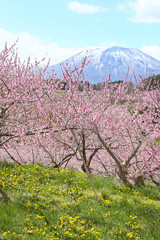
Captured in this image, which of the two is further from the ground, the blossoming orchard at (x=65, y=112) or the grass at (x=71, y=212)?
the blossoming orchard at (x=65, y=112)

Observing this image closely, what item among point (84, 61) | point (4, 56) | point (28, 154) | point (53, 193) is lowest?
point (28, 154)

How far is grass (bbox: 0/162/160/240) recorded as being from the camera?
4750 mm

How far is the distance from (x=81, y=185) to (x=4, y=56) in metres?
5.60

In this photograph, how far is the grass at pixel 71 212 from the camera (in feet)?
15.6

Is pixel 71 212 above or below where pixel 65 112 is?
below

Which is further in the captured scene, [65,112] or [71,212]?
[65,112]

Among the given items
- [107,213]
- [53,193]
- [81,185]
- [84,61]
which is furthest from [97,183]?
[84,61]

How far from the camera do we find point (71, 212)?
5.79m

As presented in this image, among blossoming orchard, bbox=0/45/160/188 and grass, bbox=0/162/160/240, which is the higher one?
blossoming orchard, bbox=0/45/160/188

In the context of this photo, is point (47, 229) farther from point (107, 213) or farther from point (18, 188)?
point (18, 188)

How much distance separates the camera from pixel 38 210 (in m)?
5.71

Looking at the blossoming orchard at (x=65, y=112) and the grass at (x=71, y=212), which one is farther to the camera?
the blossoming orchard at (x=65, y=112)

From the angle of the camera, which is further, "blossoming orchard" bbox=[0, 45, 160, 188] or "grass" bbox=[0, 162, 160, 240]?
"blossoming orchard" bbox=[0, 45, 160, 188]

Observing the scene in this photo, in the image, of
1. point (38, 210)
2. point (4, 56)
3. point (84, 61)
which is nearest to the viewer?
point (38, 210)
